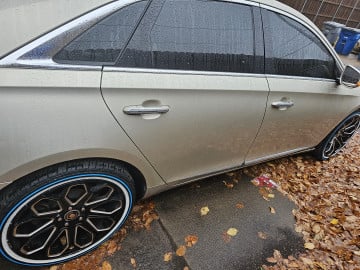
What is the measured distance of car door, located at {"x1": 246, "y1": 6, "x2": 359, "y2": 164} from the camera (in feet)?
7.30

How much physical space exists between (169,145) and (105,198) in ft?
1.73

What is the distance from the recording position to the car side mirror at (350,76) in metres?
2.64

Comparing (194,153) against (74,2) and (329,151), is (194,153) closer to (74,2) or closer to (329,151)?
(74,2)

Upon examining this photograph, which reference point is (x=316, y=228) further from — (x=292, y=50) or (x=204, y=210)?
(x=292, y=50)

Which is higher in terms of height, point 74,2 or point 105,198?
point 74,2

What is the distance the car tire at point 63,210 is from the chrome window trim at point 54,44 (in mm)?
516

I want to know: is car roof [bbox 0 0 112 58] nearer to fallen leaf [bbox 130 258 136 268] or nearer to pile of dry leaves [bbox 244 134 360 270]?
fallen leaf [bbox 130 258 136 268]

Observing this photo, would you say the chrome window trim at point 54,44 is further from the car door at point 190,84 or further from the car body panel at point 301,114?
the car body panel at point 301,114

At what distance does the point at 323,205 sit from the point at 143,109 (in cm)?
235

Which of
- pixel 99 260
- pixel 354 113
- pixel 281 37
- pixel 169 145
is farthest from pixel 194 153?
pixel 354 113

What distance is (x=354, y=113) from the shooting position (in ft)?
11.0

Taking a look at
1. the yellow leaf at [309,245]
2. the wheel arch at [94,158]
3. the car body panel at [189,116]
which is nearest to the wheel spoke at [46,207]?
the wheel arch at [94,158]

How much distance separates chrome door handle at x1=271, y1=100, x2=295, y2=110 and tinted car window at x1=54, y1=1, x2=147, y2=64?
1.26 metres

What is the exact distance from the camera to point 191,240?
228cm
